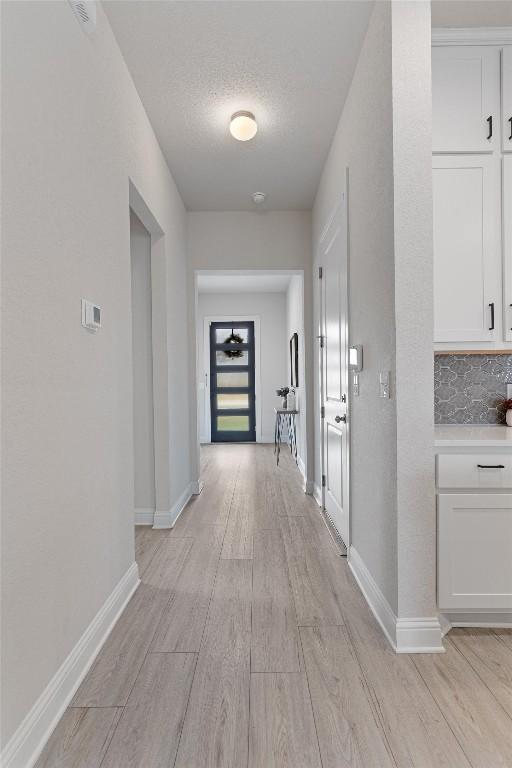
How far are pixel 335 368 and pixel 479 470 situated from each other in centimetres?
153

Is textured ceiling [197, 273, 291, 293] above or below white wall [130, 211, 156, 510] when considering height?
above

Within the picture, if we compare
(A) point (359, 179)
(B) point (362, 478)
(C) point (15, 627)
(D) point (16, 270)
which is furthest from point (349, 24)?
(C) point (15, 627)

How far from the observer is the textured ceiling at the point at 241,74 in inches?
86.6

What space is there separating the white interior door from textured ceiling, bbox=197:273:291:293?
3174mm

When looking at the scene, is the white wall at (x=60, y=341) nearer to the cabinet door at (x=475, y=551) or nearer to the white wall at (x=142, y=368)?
the white wall at (x=142, y=368)

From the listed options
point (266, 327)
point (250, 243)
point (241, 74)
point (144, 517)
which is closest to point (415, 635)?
point (144, 517)

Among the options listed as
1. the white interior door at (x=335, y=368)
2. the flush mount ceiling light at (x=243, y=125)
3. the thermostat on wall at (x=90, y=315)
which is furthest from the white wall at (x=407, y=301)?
the thermostat on wall at (x=90, y=315)

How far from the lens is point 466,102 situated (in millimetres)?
2213

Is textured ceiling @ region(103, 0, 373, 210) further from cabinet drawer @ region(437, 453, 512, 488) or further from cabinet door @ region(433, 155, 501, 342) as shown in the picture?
cabinet drawer @ region(437, 453, 512, 488)

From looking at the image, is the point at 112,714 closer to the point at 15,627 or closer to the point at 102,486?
the point at 15,627

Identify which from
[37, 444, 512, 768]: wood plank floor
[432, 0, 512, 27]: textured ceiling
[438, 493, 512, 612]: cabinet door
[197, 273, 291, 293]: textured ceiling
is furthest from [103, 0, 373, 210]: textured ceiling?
[197, 273, 291, 293]: textured ceiling

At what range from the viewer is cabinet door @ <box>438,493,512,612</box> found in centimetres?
192

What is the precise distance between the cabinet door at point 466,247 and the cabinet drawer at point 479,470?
1.84 feet

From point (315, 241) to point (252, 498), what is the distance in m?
2.40
